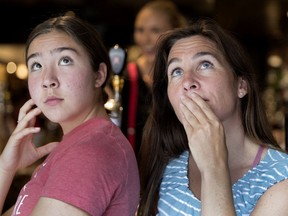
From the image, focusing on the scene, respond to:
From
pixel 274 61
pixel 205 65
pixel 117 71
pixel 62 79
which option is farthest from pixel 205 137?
pixel 274 61

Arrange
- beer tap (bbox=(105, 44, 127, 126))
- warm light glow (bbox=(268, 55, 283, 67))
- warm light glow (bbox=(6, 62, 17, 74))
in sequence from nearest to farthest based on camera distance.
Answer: beer tap (bbox=(105, 44, 127, 126))
warm light glow (bbox=(6, 62, 17, 74))
warm light glow (bbox=(268, 55, 283, 67))

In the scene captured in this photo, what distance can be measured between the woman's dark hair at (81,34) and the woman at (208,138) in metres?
0.21

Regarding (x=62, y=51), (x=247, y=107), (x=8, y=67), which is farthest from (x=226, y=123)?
(x=8, y=67)

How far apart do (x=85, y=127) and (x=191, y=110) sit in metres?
0.33

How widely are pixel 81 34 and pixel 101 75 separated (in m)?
0.14

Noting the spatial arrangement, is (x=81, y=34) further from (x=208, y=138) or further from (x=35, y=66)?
(x=208, y=138)

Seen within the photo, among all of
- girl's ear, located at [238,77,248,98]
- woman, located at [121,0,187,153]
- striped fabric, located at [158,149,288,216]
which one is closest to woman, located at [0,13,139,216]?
striped fabric, located at [158,149,288,216]

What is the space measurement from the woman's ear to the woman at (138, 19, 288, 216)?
193 mm

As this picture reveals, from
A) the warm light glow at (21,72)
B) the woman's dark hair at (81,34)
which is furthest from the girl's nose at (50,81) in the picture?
the warm light glow at (21,72)

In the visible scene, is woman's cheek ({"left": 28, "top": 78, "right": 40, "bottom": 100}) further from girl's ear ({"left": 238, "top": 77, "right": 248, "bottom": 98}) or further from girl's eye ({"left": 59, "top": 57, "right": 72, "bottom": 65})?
girl's ear ({"left": 238, "top": 77, "right": 248, "bottom": 98})

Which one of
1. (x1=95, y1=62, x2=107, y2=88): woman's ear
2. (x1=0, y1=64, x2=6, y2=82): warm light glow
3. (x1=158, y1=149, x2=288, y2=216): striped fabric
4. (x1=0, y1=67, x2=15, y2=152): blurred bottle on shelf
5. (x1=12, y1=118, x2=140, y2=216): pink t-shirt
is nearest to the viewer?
(x1=12, y1=118, x2=140, y2=216): pink t-shirt

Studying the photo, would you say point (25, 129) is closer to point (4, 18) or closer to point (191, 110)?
point (191, 110)

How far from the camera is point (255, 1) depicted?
538cm

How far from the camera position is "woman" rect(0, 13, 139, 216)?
147 cm
